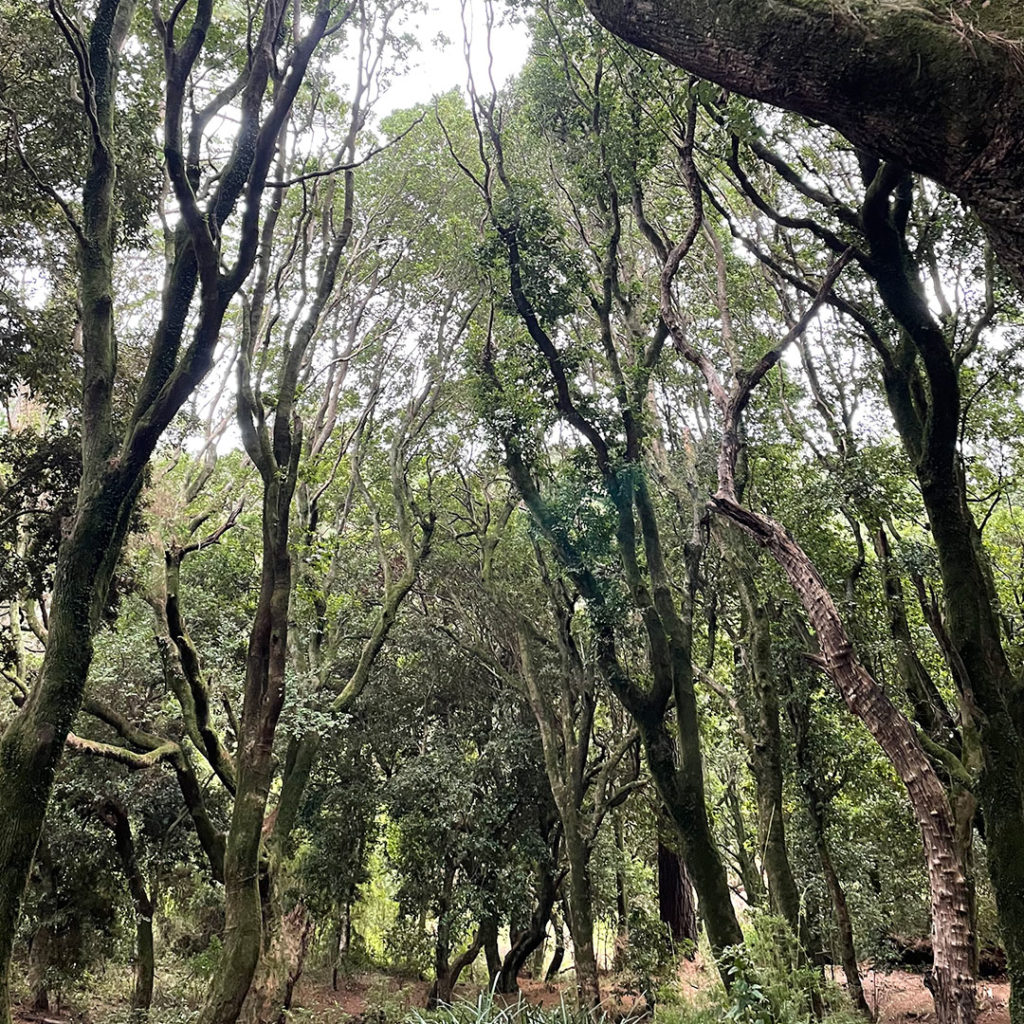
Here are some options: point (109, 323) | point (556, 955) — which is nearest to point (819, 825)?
point (556, 955)

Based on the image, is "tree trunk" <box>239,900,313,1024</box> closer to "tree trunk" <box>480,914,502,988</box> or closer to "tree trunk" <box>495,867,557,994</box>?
"tree trunk" <box>480,914,502,988</box>

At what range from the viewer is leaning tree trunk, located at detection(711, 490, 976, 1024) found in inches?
152

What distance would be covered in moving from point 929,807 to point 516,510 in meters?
9.30

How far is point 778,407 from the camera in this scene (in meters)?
Result: 10.5

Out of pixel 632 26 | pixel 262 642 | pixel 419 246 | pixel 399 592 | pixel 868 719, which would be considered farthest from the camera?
pixel 419 246

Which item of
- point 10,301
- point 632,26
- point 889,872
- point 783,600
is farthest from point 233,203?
point 889,872

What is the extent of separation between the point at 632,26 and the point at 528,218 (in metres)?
4.46

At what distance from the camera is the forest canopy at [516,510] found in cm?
474

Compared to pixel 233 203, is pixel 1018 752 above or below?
below

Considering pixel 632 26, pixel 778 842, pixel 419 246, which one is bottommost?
pixel 778 842

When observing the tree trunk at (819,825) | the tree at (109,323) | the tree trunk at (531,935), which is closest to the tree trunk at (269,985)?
the tree at (109,323)

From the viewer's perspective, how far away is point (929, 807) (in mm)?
4051

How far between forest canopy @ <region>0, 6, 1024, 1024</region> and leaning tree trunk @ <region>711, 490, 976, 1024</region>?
3 cm

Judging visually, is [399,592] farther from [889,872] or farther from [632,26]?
[889,872]
